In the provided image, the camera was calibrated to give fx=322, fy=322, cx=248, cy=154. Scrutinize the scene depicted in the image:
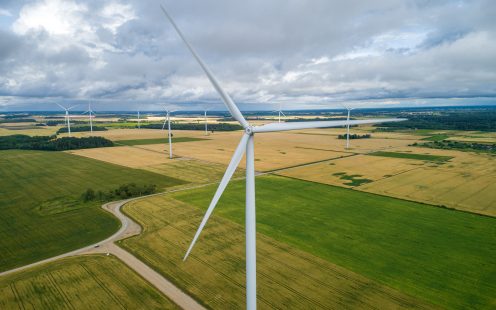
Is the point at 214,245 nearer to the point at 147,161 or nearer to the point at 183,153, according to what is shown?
the point at 147,161

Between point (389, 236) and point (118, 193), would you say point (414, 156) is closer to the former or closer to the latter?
point (389, 236)

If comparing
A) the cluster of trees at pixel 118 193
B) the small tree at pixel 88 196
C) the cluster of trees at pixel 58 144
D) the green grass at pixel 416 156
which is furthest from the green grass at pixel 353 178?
the cluster of trees at pixel 58 144

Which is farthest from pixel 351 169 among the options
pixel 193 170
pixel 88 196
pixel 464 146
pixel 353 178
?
pixel 464 146

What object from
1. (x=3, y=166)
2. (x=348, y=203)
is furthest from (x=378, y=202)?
(x=3, y=166)

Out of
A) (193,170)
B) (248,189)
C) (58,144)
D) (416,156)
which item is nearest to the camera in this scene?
(248,189)

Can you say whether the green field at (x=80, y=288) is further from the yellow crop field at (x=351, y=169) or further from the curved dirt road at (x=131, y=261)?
the yellow crop field at (x=351, y=169)
